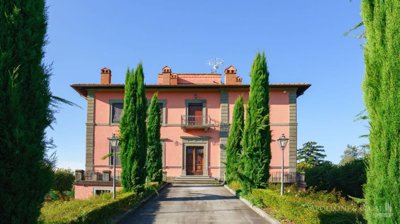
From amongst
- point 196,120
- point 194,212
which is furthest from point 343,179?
point 194,212

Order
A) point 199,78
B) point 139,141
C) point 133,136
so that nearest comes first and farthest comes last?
point 133,136 → point 139,141 → point 199,78

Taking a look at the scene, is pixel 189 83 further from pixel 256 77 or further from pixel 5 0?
pixel 5 0

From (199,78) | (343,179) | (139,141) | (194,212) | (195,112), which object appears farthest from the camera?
(199,78)

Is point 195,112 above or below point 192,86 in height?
below

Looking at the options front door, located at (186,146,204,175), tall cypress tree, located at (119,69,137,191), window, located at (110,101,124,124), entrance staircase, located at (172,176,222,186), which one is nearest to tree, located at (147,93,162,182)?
entrance staircase, located at (172,176,222,186)

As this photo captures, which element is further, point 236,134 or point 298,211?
point 236,134

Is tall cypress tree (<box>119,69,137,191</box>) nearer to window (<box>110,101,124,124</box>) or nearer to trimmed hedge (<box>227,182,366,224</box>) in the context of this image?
trimmed hedge (<box>227,182,366,224</box>)

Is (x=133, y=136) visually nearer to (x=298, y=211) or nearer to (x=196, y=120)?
(x=298, y=211)

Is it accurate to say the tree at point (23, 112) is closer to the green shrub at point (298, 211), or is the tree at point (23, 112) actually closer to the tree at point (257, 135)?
the green shrub at point (298, 211)

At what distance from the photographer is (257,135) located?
14086mm

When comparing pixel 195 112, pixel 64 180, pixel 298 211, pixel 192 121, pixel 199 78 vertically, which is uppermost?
pixel 199 78

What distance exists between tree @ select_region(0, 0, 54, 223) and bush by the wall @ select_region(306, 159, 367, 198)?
21.6 m

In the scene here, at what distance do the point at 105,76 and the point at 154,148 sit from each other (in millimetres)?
9512

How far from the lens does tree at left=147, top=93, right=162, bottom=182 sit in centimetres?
2139
